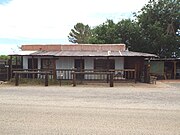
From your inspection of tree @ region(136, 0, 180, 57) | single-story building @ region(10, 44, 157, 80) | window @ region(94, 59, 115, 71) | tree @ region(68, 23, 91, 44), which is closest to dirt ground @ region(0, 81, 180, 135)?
single-story building @ region(10, 44, 157, 80)

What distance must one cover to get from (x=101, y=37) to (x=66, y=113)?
28.9 m

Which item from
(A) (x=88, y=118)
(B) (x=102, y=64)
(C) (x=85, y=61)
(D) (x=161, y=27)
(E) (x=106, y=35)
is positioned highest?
(D) (x=161, y=27)

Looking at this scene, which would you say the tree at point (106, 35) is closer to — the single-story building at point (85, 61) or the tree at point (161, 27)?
the tree at point (161, 27)

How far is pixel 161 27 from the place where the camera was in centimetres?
3609

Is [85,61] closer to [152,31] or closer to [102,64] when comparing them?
[102,64]

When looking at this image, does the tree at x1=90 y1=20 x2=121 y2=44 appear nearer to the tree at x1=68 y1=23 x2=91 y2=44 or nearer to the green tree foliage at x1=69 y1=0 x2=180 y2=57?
the green tree foliage at x1=69 y1=0 x2=180 y2=57

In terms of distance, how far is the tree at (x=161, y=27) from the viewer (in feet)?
116

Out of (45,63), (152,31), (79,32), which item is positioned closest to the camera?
(45,63)

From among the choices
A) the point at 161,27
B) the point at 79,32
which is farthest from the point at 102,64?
the point at 79,32

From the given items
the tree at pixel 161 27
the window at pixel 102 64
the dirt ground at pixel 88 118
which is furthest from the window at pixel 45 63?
the dirt ground at pixel 88 118

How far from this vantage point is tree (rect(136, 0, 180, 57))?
35.4 meters

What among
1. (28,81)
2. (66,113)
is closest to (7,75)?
(28,81)

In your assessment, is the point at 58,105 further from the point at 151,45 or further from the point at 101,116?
the point at 151,45

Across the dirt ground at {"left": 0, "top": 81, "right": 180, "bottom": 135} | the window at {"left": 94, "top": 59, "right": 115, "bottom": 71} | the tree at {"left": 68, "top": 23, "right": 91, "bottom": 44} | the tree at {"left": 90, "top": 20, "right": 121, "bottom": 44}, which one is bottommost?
the dirt ground at {"left": 0, "top": 81, "right": 180, "bottom": 135}
